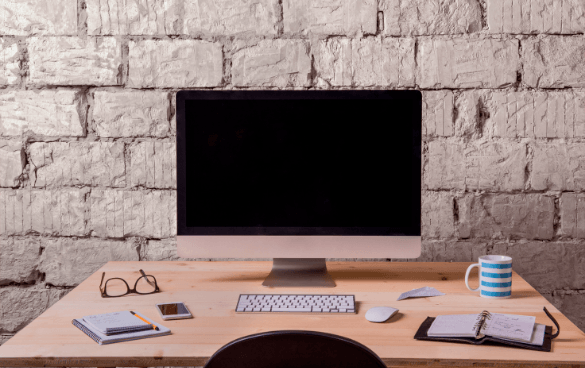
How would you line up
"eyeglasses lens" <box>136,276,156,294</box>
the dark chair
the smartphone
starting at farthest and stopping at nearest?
"eyeglasses lens" <box>136,276,156,294</box> → the smartphone → the dark chair

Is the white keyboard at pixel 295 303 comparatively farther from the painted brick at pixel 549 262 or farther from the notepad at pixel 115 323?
the painted brick at pixel 549 262

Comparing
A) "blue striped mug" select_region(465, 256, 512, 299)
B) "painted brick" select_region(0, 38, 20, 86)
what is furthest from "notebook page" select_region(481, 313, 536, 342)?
"painted brick" select_region(0, 38, 20, 86)

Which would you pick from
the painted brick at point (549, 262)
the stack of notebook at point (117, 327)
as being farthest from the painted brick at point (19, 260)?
the painted brick at point (549, 262)

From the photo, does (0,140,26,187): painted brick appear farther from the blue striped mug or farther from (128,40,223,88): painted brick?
the blue striped mug

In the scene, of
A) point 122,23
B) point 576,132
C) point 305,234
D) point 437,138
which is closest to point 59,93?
point 122,23

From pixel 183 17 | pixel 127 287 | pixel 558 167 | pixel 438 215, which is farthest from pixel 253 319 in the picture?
pixel 558 167

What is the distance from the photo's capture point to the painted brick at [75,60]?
72.8 inches

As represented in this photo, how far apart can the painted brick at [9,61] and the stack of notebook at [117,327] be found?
1083 mm

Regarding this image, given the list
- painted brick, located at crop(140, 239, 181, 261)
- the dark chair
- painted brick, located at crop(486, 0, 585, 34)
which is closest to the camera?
the dark chair

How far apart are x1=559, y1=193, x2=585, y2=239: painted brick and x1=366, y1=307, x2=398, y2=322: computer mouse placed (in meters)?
0.92

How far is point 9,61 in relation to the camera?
1.87m

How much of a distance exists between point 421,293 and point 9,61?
1.64 meters

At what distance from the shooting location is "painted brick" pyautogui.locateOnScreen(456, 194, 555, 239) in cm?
183

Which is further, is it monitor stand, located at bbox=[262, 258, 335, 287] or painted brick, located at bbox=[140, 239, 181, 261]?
painted brick, located at bbox=[140, 239, 181, 261]
